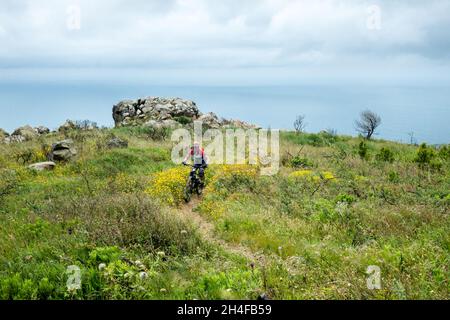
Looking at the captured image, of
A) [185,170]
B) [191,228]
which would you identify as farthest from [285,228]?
[185,170]

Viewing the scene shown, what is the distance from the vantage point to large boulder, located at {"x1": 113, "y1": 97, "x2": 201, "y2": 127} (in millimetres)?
40344

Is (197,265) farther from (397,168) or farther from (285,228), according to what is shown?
(397,168)

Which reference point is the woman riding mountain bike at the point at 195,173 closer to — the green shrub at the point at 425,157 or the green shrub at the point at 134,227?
the green shrub at the point at 134,227

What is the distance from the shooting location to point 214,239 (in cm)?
1040

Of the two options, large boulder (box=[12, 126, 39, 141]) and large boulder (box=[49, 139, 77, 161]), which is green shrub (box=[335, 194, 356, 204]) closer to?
large boulder (box=[49, 139, 77, 161])

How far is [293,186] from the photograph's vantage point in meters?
15.6

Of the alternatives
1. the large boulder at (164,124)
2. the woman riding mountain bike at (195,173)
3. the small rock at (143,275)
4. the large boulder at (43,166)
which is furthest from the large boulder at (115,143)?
the small rock at (143,275)

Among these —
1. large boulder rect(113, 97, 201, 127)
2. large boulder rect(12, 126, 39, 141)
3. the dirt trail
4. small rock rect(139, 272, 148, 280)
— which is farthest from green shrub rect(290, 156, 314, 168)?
large boulder rect(12, 126, 39, 141)

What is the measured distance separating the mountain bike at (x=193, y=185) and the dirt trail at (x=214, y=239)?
480 millimetres

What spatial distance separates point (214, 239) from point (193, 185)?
17.6ft

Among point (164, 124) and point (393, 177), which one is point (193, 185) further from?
point (164, 124)

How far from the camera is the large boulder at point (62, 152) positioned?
20547 mm

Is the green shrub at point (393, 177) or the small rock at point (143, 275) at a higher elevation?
the small rock at point (143, 275)

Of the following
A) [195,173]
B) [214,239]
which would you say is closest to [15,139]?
[195,173]
